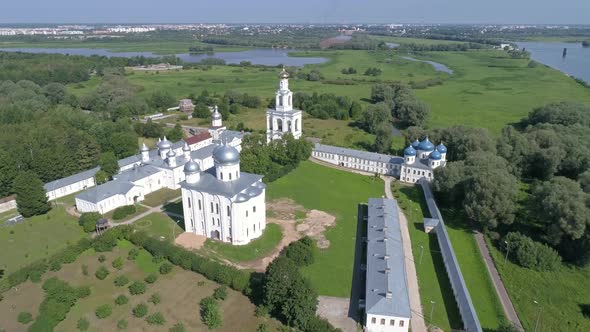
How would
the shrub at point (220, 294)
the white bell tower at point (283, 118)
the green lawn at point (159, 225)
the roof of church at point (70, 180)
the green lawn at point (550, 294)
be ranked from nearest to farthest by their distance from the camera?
the green lawn at point (550, 294) < the shrub at point (220, 294) < the green lawn at point (159, 225) < the roof of church at point (70, 180) < the white bell tower at point (283, 118)

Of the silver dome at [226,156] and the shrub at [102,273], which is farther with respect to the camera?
the silver dome at [226,156]

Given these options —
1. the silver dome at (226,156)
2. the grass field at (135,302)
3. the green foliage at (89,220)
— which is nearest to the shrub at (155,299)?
the grass field at (135,302)

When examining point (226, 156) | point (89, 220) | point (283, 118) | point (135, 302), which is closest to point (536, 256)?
point (226, 156)

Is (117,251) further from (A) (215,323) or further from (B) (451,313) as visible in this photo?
(B) (451,313)

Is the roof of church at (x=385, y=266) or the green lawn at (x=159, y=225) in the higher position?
the roof of church at (x=385, y=266)

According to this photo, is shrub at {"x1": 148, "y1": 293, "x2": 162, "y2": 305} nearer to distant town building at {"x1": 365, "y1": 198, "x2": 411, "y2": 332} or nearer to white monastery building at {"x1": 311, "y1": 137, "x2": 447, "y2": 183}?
distant town building at {"x1": 365, "y1": 198, "x2": 411, "y2": 332}

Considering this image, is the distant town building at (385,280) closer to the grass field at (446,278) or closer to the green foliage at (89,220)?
the grass field at (446,278)

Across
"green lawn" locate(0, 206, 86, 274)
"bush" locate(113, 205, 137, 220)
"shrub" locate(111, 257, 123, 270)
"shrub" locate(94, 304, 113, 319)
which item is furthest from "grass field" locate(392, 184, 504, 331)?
"green lawn" locate(0, 206, 86, 274)
